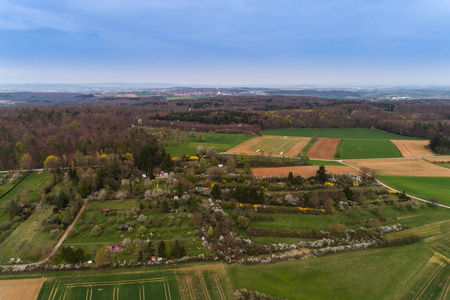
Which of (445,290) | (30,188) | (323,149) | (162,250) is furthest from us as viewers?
(323,149)

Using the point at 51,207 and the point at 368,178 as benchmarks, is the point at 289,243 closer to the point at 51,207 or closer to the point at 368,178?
the point at 368,178

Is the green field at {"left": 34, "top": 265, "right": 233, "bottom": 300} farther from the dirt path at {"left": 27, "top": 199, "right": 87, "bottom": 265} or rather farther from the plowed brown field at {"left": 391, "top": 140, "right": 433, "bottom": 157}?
the plowed brown field at {"left": 391, "top": 140, "right": 433, "bottom": 157}

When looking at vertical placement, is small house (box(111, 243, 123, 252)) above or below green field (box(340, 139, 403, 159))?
below

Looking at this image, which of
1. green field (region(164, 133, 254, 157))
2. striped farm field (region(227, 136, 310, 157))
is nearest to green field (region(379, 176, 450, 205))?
striped farm field (region(227, 136, 310, 157))

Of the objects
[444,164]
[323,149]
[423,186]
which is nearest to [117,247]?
[423,186]

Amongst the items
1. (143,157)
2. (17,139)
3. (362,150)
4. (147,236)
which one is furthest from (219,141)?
(17,139)

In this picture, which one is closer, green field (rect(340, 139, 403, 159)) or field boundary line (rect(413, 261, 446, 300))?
field boundary line (rect(413, 261, 446, 300))

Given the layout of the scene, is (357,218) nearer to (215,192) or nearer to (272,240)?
(272,240)

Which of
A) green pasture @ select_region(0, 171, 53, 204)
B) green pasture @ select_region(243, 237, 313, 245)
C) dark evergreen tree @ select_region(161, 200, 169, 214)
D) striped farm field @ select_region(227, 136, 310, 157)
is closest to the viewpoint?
green pasture @ select_region(243, 237, 313, 245)
